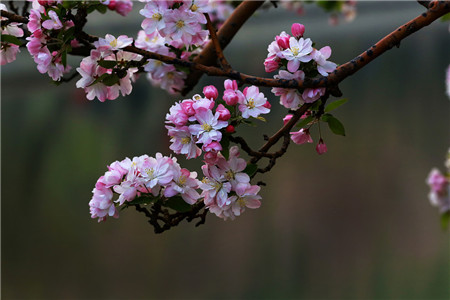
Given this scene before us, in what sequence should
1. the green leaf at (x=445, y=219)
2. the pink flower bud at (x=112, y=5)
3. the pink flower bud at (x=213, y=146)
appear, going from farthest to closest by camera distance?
1. the green leaf at (x=445, y=219)
2. the pink flower bud at (x=112, y=5)
3. the pink flower bud at (x=213, y=146)

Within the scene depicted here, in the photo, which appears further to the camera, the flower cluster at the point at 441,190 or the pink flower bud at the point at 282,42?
the flower cluster at the point at 441,190

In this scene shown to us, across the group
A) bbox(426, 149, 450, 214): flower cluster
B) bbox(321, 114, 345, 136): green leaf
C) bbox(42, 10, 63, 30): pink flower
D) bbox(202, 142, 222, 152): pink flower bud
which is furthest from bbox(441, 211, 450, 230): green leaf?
bbox(42, 10, 63, 30): pink flower

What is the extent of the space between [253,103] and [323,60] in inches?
2.5

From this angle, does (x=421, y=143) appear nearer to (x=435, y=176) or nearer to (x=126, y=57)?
(x=435, y=176)

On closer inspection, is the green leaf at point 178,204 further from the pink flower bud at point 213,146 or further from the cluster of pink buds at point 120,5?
the cluster of pink buds at point 120,5

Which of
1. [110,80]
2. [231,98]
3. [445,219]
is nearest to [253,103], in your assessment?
[231,98]

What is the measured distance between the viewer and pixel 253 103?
41 centimetres

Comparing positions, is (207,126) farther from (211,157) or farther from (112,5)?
(112,5)

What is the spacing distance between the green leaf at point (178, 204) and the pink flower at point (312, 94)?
124 mm

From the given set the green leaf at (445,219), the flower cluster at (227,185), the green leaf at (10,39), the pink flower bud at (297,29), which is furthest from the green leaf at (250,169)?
the green leaf at (445,219)

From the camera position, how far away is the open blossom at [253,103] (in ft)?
1.34

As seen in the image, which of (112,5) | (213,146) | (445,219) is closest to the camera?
(213,146)

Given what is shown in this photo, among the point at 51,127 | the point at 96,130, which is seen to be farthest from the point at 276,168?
the point at 51,127

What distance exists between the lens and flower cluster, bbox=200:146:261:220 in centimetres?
41
